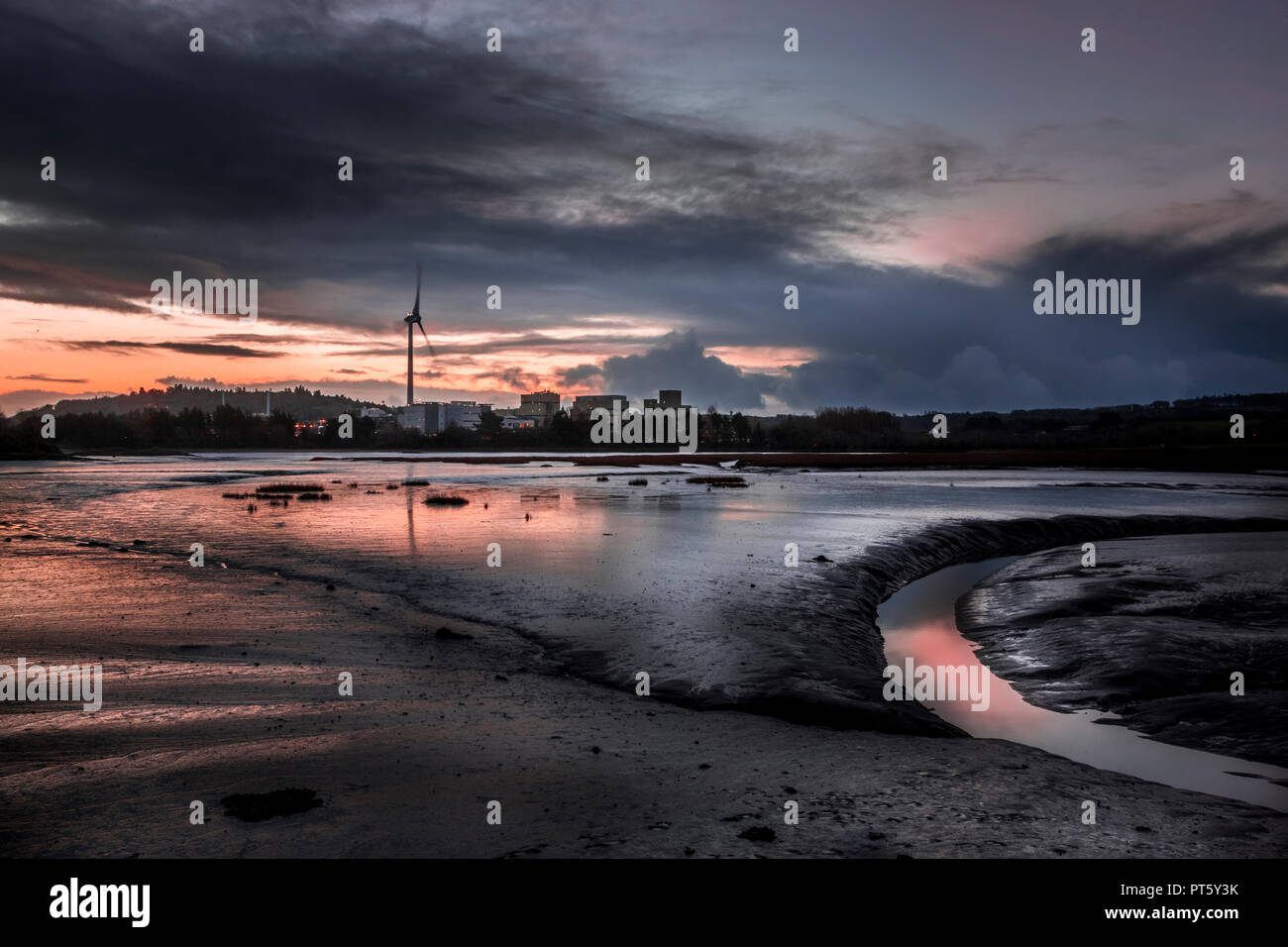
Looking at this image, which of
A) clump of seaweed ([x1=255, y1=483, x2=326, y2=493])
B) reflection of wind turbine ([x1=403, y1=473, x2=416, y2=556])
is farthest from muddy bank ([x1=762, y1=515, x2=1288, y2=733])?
clump of seaweed ([x1=255, y1=483, x2=326, y2=493])

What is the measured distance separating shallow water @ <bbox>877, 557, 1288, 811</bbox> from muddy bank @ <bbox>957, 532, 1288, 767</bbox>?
413 mm

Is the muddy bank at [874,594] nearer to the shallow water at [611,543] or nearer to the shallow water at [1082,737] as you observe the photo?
the shallow water at [611,543]

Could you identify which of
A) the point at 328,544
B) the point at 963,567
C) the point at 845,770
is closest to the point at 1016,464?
the point at 963,567

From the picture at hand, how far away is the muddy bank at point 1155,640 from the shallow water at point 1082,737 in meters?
0.41

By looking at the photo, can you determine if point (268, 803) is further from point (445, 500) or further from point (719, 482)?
point (719, 482)

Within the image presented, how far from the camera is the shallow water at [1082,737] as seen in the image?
984 cm

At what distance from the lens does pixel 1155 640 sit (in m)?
16.3

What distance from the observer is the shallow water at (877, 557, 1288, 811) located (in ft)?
32.3

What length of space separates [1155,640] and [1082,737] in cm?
608

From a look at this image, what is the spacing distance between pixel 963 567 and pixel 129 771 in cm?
2791

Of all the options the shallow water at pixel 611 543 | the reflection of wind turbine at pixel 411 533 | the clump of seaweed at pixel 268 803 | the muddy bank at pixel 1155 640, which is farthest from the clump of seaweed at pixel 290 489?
the clump of seaweed at pixel 268 803

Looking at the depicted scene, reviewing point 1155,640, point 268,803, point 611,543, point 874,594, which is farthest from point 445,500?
point 268,803

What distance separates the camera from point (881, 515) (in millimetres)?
41562
